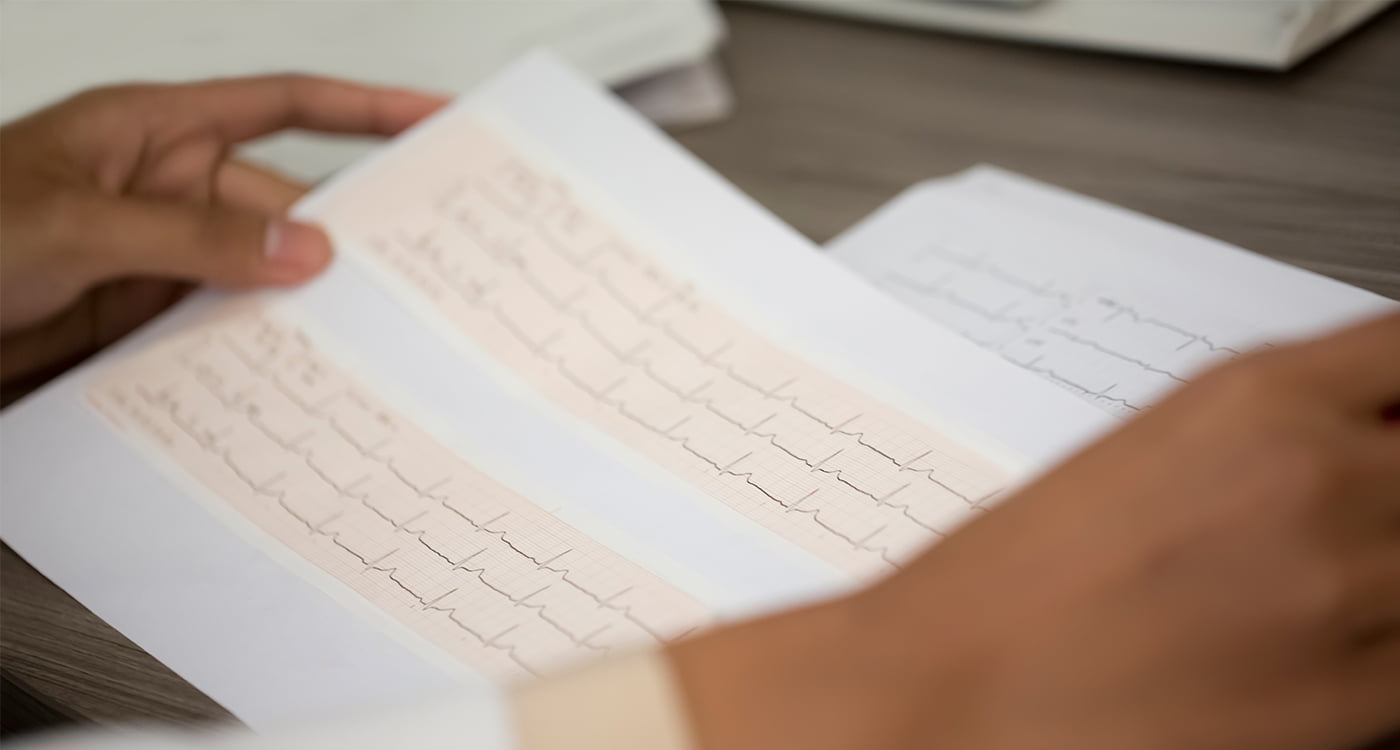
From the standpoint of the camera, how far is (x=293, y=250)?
579 millimetres

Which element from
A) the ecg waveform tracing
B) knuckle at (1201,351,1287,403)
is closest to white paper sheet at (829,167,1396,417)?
the ecg waveform tracing

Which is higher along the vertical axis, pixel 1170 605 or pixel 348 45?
pixel 348 45

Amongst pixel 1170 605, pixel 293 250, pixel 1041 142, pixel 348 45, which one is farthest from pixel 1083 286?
pixel 348 45

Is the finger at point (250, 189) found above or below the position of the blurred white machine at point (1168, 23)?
above

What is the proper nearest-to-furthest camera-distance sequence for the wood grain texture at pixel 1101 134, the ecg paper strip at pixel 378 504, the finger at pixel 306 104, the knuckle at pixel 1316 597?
1. the knuckle at pixel 1316 597
2. the ecg paper strip at pixel 378 504
3. the wood grain texture at pixel 1101 134
4. the finger at pixel 306 104

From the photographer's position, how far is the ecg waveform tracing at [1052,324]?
452 mm

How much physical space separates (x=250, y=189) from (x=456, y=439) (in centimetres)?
29

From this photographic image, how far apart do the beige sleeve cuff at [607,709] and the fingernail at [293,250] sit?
0.34m

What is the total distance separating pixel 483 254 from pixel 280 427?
0.14 m

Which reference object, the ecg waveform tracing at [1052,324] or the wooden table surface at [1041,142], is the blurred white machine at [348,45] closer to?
the wooden table surface at [1041,142]

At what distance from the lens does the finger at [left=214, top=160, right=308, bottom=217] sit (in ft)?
2.23

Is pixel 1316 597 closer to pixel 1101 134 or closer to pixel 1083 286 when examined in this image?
pixel 1083 286

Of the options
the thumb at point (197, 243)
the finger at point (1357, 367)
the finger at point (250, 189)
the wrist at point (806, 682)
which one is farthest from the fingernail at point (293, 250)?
the finger at point (1357, 367)

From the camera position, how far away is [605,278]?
1.83ft
